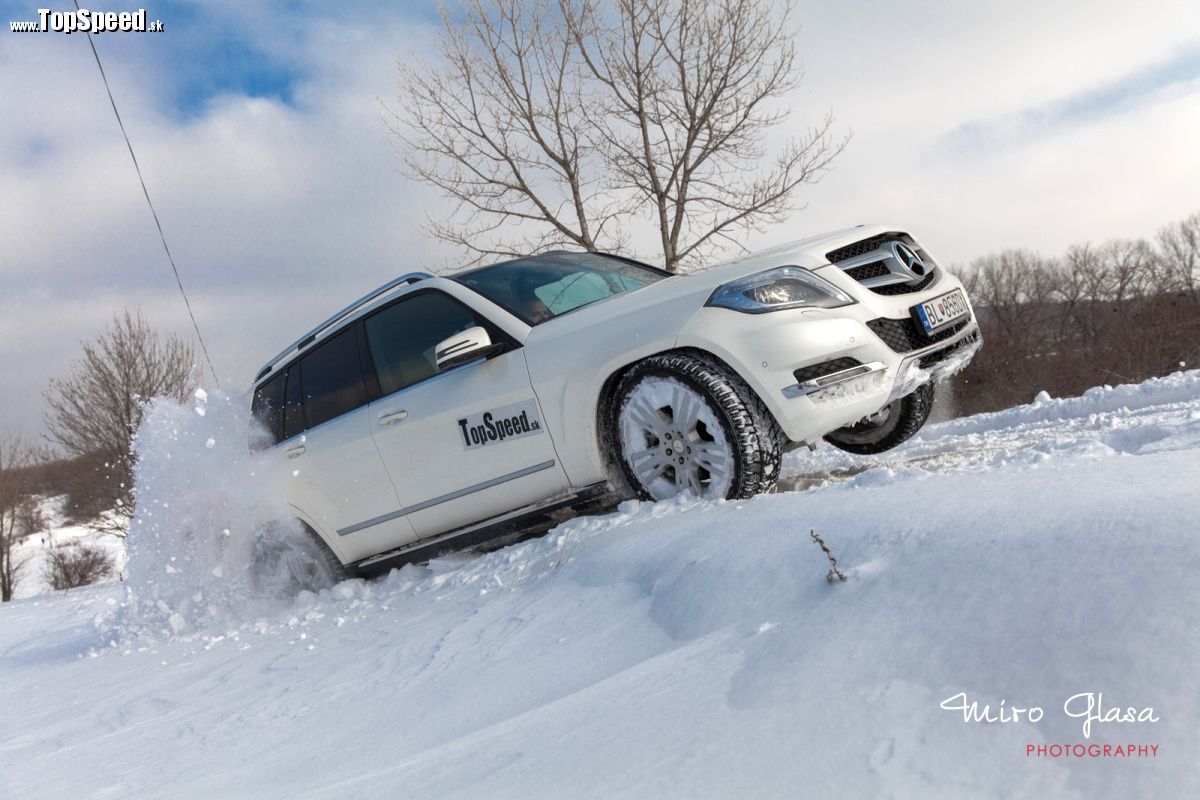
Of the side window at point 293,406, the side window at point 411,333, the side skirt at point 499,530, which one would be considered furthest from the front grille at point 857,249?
the side window at point 293,406

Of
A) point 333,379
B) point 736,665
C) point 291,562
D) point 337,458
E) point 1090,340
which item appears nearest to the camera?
point 736,665

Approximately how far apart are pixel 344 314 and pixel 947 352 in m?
3.31

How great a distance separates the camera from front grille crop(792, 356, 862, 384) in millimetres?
3541

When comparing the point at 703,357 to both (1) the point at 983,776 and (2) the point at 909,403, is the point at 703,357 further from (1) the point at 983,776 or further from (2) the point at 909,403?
(1) the point at 983,776

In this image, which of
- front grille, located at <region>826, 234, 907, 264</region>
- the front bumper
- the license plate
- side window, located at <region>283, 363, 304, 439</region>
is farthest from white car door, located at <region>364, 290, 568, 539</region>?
the license plate

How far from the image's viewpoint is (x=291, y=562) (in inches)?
207

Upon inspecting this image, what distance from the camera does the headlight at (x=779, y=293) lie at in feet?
11.9

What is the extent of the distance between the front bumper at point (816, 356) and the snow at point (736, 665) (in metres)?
0.37

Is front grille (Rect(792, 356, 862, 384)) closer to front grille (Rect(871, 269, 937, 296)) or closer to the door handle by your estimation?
front grille (Rect(871, 269, 937, 296))

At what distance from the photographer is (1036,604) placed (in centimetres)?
161

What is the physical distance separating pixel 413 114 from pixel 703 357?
16306mm

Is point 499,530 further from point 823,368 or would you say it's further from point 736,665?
point 736,665

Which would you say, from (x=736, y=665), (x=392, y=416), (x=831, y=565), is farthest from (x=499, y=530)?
(x=736, y=665)

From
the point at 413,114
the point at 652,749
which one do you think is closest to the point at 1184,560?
the point at 652,749
